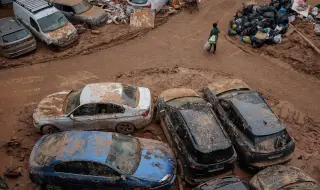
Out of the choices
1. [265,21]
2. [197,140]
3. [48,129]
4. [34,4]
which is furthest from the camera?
[265,21]

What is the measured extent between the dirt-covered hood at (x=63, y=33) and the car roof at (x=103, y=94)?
455cm

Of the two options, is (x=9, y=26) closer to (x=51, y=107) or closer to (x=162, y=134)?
(x=51, y=107)

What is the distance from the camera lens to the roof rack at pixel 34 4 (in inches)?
566

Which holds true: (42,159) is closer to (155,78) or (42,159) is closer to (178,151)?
(178,151)

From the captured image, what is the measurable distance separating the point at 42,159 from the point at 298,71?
10.2 m

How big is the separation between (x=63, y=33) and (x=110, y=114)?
5.84 metres

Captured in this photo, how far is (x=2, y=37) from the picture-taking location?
43.9 ft

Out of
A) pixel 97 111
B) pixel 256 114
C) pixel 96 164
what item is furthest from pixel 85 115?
pixel 256 114

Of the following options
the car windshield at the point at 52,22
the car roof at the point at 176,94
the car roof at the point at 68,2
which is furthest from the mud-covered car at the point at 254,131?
the car roof at the point at 68,2

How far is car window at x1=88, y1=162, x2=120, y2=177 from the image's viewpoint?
7.76 meters

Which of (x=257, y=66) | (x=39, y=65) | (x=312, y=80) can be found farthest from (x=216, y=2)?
(x=39, y=65)

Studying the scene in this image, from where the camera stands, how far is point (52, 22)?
46.8ft

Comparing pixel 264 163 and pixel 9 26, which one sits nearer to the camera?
pixel 264 163

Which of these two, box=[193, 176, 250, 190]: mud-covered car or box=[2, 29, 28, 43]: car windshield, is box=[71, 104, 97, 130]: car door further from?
box=[2, 29, 28, 43]: car windshield
